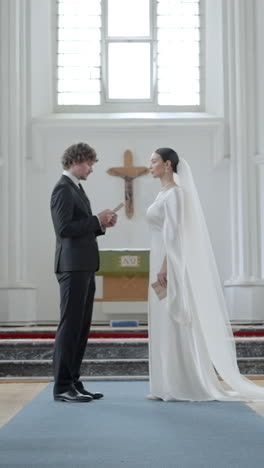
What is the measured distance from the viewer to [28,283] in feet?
37.1

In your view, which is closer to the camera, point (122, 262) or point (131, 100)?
point (122, 262)

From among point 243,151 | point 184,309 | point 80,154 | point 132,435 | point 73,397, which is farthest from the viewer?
point 243,151

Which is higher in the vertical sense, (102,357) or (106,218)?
(106,218)

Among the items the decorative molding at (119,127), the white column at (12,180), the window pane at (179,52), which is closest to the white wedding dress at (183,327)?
the white column at (12,180)

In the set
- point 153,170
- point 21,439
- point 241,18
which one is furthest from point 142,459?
point 241,18

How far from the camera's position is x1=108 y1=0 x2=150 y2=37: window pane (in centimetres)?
1273

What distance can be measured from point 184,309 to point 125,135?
6667mm

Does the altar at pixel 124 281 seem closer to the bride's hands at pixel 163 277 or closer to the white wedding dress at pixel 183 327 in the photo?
the white wedding dress at pixel 183 327

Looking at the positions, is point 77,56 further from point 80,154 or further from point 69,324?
point 69,324

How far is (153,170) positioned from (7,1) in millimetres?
6653

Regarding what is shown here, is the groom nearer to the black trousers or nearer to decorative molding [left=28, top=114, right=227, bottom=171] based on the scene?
the black trousers

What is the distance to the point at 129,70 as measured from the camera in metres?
12.8

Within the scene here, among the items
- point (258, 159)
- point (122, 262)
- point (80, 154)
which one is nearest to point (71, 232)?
point (80, 154)

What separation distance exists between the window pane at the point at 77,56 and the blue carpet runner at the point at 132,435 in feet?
25.9
